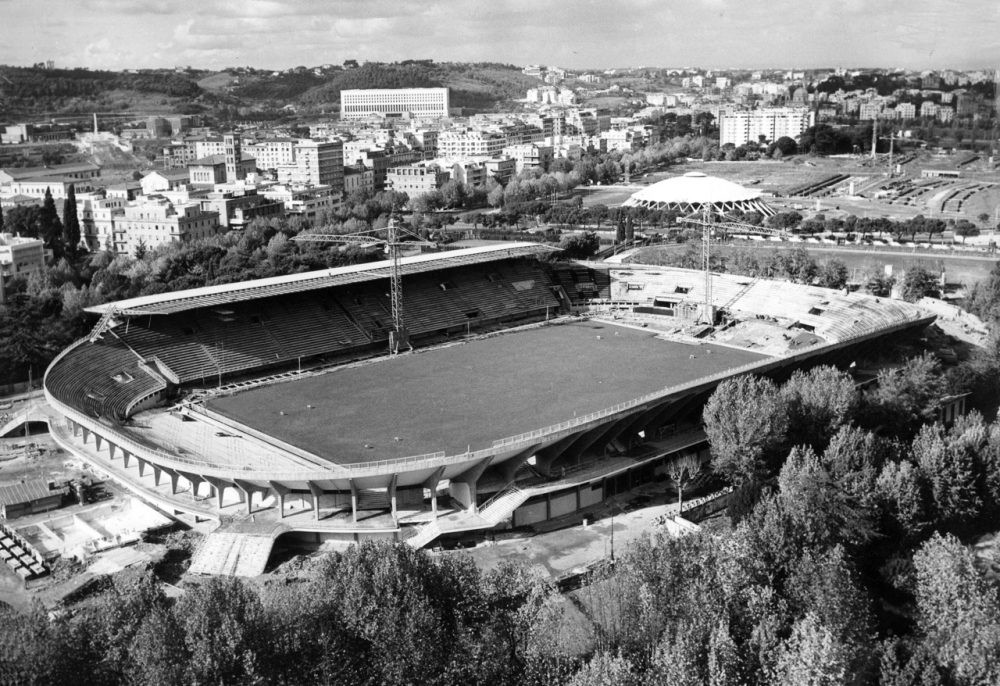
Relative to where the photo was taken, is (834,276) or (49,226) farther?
(49,226)

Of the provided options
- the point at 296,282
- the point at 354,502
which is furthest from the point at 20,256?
the point at 354,502

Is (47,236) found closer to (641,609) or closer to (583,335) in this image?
(583,335)

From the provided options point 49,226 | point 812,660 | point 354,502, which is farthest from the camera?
point 49,226

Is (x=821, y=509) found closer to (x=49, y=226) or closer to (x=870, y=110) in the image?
(x=49, y=226)

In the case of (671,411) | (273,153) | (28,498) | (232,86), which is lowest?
(28,498)

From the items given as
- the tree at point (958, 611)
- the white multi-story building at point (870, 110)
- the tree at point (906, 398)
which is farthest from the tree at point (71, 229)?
the white multi-story building at point (870, 110)

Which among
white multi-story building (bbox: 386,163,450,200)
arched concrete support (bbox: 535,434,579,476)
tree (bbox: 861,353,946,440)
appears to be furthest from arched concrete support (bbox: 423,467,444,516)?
white multi-story building (bbox: 386,163,450,200)

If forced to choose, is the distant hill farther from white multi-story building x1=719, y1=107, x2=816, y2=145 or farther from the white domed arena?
the white domed arena

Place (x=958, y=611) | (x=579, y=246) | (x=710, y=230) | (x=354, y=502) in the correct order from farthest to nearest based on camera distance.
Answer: (x=579, y=246)
(x=710, y=230)
(x=354, y=502)
(x=958, y=611)
